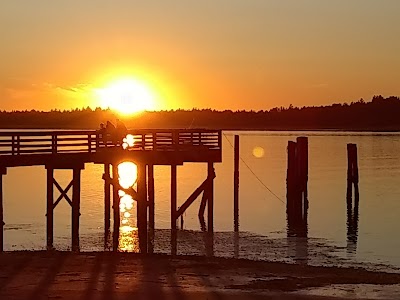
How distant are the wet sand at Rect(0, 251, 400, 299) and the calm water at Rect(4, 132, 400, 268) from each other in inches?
216

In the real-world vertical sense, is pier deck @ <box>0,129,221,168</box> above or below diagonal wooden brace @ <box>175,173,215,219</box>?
above

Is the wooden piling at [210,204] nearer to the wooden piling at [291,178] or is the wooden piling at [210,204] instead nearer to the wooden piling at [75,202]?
the wooden piling at [75,202]

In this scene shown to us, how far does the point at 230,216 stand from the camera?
4512 centimetres

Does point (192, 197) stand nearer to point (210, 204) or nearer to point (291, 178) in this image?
point (210, 204)

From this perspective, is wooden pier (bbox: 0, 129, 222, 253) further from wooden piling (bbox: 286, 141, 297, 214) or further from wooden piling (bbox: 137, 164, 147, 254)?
wooden piling (bbox: 286, 141, 297, 214)

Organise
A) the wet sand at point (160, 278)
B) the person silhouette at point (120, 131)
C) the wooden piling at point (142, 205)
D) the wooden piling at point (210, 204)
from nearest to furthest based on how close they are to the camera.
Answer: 1. the wet sand at point (160, 278)
2. the person silhouette at point (120, 131)
3. the wooden piling at point (142, 205)
4. the wooden piling at point (210, 204)

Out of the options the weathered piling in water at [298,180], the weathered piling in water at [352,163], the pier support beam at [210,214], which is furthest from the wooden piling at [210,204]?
the weathered piling in water at [352,163]

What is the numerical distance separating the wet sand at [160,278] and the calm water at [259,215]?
5.49m

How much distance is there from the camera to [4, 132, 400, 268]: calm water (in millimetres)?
30922

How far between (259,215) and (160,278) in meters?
25.9

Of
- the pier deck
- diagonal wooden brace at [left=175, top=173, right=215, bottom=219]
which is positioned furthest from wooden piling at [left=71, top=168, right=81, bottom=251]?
diagonal wooden brace at [left=175, top=173, right=215, bottom=219]

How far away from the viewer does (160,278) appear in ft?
65.4

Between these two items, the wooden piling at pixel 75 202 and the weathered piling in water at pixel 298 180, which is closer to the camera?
the wooden piling at pixel 75 202

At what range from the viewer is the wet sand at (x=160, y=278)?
17.8m
